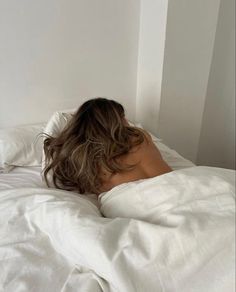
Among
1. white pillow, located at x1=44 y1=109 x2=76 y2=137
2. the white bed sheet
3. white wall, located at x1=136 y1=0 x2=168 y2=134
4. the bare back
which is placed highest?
white wall, located at x1=136 y1=0 x2=168 y2=134

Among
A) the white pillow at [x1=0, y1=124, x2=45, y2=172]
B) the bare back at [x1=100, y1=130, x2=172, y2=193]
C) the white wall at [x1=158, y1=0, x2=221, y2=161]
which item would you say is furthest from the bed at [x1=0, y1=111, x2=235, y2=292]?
the white wall at [x1=158, y1=0, x2=221, y2=161]

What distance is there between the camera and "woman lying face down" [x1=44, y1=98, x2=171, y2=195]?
1093mm

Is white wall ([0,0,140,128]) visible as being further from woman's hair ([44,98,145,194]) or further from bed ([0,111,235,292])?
bed ([0,111,235,292])

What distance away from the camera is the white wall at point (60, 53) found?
4.75 feet

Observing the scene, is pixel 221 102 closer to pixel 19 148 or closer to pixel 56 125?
pixel 56 125

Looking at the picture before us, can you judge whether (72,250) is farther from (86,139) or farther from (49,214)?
(86,139)

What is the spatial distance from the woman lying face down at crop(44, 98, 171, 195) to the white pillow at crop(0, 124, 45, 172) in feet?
0.81

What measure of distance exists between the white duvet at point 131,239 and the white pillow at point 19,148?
1.32 feet

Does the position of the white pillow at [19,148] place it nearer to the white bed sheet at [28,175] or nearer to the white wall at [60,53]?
the white bed sheet at [28,175]

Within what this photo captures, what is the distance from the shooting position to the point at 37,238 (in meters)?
0.89

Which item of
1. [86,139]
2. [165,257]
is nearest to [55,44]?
[86,139]

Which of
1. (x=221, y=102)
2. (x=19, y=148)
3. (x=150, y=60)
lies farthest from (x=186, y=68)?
(x=19, y=148)

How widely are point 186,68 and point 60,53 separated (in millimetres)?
681

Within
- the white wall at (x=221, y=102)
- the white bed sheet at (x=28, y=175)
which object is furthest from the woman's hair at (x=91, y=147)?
the white wall at (x=221, y=102)
